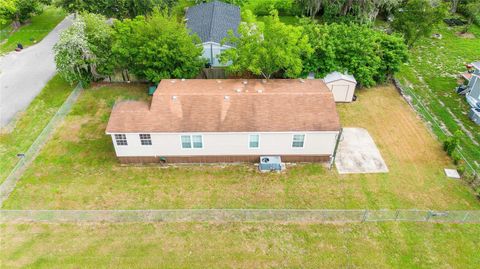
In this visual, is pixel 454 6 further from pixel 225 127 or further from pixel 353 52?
pixel 225 127

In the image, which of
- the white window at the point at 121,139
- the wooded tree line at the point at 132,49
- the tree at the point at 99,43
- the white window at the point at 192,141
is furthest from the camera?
the tree at the point at 99,43

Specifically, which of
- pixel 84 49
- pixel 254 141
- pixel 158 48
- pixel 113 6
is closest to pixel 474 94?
pixel 254 141

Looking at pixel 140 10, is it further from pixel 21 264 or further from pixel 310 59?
pixel 21 264

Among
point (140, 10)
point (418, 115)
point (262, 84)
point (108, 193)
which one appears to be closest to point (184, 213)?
point (108, 193)

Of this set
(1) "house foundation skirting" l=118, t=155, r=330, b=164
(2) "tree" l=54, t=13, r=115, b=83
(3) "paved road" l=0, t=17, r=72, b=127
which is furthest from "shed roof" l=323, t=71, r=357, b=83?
(3) "paved road" l=0, t=17, r=72, b=127

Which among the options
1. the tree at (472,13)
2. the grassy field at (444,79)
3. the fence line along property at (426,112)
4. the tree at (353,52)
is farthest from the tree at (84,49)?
the tree at (472,13)

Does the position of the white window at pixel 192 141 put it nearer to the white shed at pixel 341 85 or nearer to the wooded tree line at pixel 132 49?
the wooded tree line at pixel 132 49
